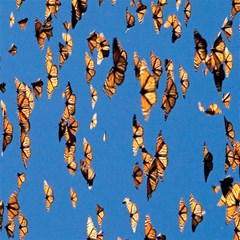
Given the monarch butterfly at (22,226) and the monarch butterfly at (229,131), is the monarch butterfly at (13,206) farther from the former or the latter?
the monarch butterfly at (229,131)

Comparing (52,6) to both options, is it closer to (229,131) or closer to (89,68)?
(89,68)

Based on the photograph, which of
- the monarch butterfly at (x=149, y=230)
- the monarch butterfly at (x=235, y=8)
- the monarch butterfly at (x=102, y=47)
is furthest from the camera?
the monarch butterfly at (x=102, y=47)

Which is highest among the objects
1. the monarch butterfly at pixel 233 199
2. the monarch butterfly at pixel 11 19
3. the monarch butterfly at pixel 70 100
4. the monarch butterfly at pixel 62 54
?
the monarch butterfly at pixel 11 19

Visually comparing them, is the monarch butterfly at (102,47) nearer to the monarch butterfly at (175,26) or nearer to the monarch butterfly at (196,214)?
the monarch butterfly at (175,26)

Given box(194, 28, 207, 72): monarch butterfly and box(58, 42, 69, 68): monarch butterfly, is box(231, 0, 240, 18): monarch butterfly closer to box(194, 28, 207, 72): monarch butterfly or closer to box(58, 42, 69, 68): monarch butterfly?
box(194, 28, 207, 72): monarch butterfly

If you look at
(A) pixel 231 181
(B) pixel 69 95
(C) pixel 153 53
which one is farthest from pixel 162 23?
(A) pixel 231 181

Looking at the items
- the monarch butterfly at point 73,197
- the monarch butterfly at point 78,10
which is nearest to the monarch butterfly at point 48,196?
the monarch butterfly at point 73,197

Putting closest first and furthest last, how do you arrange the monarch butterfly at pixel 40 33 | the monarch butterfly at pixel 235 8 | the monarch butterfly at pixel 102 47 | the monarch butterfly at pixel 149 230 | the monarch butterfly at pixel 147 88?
the monarch butterfly at pixel 147 88, the monarch butterfly at pixel 235 8, the monarch butterfly at pixel 149 230, the monarch butterfly at pixel 102 47, the monarch butterfly at pixel 40 33

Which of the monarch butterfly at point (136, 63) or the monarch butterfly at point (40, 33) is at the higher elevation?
the monarch butterfly at point (40, 33)

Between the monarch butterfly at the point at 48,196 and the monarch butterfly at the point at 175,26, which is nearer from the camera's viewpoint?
the monarch butterfly at the point at 175,26
